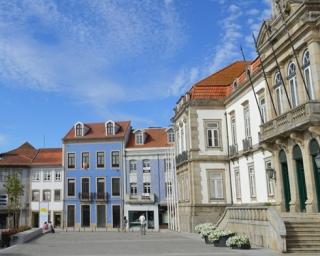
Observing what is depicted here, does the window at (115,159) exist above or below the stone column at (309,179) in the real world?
above

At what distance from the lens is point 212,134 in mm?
34406

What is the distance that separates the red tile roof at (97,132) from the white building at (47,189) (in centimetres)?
402

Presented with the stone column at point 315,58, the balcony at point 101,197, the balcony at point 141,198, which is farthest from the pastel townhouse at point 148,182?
the stone column at point 315,58

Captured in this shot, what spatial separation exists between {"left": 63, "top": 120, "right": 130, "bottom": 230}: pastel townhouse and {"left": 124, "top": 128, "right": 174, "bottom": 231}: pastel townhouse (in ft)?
4.15

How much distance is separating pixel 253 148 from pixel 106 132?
101ft

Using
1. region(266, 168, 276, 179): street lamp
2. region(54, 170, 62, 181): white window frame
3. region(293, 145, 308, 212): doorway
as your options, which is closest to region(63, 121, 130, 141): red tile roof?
region(54, 170, 62, 181): white window frame

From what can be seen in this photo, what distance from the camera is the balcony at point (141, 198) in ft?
173

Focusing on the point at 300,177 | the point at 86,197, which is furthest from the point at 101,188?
the point at 300,177

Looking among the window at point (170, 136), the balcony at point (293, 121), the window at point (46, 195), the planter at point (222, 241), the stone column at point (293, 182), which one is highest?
the window at point (170, 136)

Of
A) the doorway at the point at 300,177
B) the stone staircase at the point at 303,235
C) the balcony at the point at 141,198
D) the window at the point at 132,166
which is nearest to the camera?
the stone staircase at the point at 303,235

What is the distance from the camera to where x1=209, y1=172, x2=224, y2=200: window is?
110 feet

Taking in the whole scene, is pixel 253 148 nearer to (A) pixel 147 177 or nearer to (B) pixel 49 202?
(A) pixel 147 177

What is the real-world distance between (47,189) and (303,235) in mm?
44662

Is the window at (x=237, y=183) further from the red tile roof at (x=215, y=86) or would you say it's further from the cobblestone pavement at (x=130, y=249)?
the cobblestone pavement at (x=130, y=249)
